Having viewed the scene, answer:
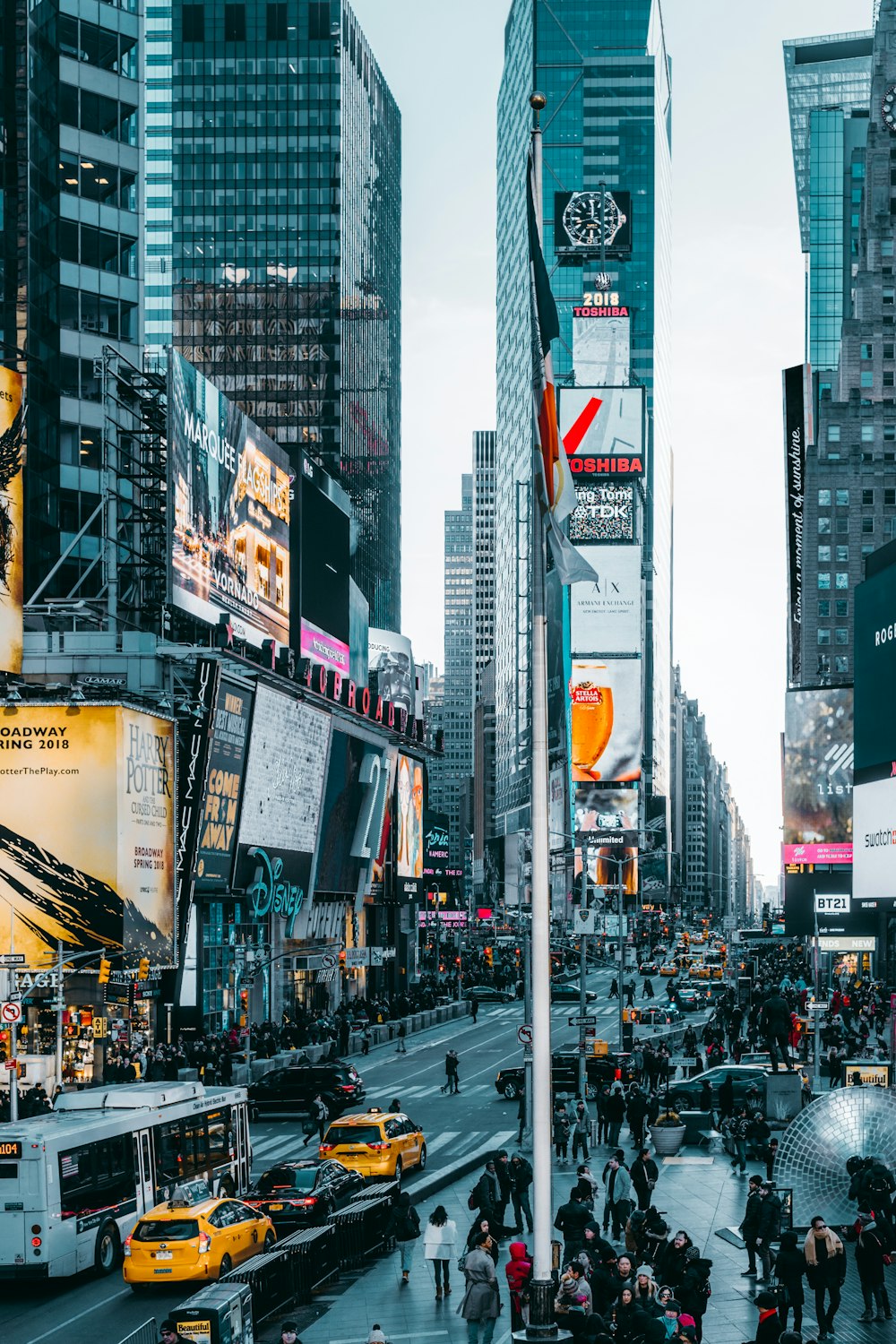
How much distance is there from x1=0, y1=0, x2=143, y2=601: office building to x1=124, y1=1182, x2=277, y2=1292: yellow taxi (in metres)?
46.7

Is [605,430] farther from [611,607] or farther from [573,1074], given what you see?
[573,1074]

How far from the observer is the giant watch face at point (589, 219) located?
189750 mm

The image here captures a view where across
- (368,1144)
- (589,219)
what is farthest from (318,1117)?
(589,219)

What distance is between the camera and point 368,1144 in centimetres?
3466

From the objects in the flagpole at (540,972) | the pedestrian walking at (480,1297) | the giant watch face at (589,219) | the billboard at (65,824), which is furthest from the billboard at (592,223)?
the pedestrian walking at (480,1297)

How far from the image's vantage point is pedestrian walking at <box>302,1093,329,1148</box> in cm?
4266

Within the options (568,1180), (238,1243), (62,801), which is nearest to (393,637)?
(62,801)

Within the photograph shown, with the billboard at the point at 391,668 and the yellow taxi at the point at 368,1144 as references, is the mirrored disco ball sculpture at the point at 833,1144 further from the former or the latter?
the billboard at the point at 391,668

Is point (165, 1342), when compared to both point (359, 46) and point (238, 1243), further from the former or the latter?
point (359, 46)

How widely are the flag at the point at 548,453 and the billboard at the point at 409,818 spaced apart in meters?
79.8

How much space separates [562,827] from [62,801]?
303ft

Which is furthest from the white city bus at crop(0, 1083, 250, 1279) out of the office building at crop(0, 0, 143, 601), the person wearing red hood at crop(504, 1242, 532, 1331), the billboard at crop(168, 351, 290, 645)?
the office building at crop(0, 0, 143, 601)

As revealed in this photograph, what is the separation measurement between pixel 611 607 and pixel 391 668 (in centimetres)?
3690

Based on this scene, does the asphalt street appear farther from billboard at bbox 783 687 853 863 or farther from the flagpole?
billboard at bbox 783 687 853 863
